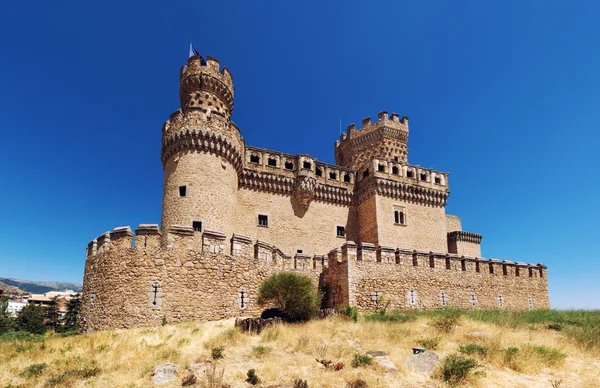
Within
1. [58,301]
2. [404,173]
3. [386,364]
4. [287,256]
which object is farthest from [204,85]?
[58,301]

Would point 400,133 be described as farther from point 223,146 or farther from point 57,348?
point 57,348

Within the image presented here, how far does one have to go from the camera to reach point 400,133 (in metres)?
35.6

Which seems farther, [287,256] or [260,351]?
[287,256]

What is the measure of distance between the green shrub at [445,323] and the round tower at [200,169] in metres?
12.7

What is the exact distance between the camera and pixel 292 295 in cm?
1492

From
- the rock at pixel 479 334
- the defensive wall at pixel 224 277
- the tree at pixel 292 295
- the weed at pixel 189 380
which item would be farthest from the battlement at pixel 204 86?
the rock at pixel 479 334

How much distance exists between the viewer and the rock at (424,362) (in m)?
9.83

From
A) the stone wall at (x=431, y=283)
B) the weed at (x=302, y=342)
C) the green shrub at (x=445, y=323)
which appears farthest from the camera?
the stone wall at (x=431, y=283)

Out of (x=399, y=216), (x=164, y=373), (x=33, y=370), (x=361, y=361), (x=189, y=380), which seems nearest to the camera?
(x=189, y=380)

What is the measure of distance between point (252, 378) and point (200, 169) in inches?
596

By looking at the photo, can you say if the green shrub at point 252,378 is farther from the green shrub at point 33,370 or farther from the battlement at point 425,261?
the battlement at point 425,261

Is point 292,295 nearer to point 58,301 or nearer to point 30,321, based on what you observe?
point 30,321

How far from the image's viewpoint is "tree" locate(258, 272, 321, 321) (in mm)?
14773

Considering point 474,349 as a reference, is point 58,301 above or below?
below
